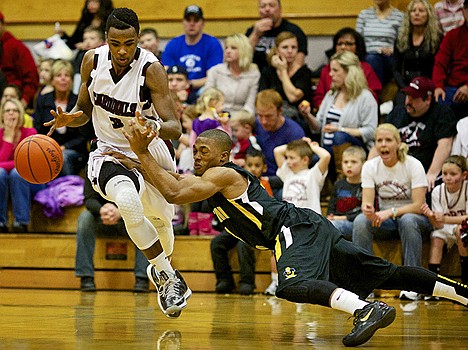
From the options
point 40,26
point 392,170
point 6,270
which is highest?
point 40,26

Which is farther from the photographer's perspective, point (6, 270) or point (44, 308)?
point (6, 270)

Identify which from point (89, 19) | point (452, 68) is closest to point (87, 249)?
point (89, 19)

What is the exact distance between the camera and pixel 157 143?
18.9 feet

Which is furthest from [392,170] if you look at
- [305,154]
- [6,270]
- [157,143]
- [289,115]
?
[6,270]

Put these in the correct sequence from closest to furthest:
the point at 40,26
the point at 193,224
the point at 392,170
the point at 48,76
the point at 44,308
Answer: the point at 44,308, the point at 392,170, the point at 193,224, the point at 48,76, the point at 40,26

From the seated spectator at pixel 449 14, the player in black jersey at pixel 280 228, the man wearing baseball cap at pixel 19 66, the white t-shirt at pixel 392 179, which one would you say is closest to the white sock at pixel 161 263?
the player in black jersey at pixel 280 228

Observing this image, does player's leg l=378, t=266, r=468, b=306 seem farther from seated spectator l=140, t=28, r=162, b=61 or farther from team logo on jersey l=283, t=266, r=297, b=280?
seated spectator l=140, t=28, r=162, b=61

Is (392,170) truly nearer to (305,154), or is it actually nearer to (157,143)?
(305,154)

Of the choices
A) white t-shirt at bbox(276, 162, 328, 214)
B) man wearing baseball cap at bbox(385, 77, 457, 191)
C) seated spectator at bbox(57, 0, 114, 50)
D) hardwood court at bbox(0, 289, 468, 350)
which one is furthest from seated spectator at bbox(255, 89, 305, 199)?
seated spectator at bbox(57, 0, 114, 50)

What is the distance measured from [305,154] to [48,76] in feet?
12.0

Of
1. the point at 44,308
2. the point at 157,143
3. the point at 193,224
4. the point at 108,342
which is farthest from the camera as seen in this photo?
the point at 193,224

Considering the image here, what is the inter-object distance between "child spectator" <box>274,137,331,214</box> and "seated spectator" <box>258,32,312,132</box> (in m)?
1.19

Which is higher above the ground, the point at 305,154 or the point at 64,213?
the point at 305,154

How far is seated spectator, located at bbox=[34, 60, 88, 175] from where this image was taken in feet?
31.4
